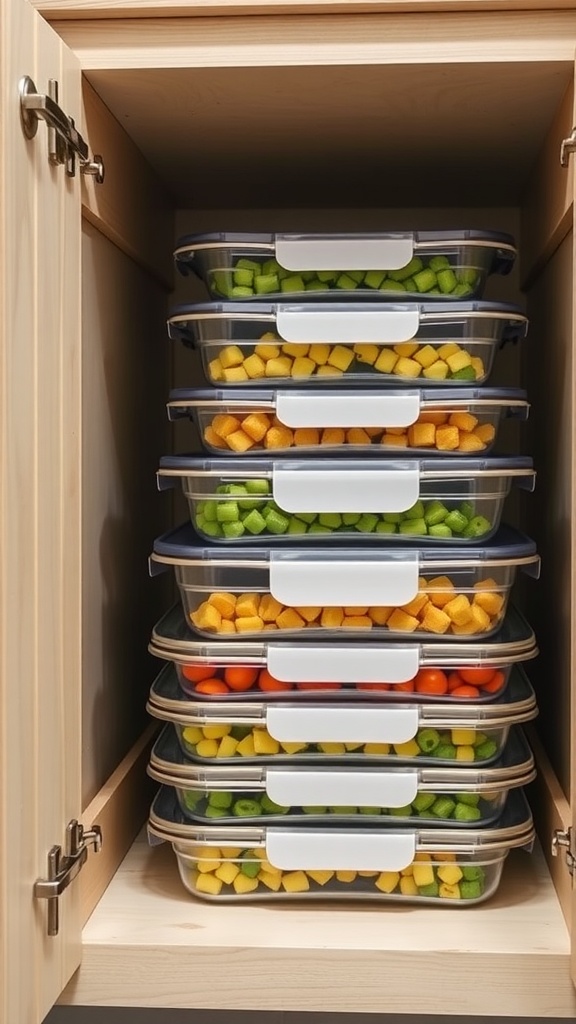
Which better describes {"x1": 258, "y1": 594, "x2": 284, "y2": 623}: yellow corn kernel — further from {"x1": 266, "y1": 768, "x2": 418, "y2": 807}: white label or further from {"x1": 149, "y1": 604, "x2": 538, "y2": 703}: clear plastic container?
{"x1": 266, "y1": 768, "x2": 418, "y2": 807}: white label

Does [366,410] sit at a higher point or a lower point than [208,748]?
higher

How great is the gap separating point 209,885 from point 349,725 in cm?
17

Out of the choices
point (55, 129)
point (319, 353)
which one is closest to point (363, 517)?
point (319, 353)

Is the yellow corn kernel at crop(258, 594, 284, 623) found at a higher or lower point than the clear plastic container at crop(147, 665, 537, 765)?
higher

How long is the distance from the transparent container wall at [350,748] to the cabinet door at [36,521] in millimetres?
126

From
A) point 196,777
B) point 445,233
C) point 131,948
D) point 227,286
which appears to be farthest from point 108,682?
point 445,233

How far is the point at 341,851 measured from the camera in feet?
2.70

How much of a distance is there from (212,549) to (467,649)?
215mm

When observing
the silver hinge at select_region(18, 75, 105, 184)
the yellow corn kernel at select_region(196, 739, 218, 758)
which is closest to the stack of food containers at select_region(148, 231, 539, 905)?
the yellow corn kernel at select_region(196, 739, 218, 758)

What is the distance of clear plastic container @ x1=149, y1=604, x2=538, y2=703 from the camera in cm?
84

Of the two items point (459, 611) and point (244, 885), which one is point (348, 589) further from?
point (244, 885)

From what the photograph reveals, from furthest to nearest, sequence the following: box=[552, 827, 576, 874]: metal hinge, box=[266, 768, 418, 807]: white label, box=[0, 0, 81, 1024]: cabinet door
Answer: box=[266, 768, 418, 807]: white label < box=[552, 827, 576, 874]: metal hinge < box=[0, 0, 81, 1024]: cabinet door

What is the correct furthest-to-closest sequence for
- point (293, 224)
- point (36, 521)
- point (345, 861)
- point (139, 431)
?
1. point (293, 224)
2. point (139, 431)
3. point (345, 861)
4. point (36, 521)

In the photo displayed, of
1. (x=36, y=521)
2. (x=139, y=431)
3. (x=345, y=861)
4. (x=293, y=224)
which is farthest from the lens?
(x=293, y=224)
